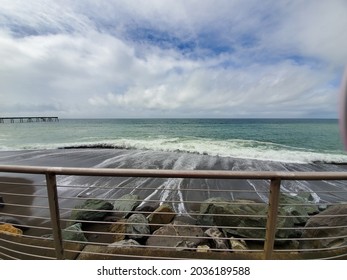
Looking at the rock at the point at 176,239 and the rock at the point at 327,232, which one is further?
the rock at the point at 176,239

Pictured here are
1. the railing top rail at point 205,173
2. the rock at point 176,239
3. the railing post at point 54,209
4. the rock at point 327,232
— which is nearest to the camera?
the railing top rail at point 205,173

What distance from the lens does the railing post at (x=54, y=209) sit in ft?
5.27

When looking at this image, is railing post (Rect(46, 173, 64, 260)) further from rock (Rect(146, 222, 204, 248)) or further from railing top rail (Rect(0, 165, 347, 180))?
rock (Rect(146, 222, 204, 248))

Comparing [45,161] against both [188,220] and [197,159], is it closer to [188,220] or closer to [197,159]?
[197,159]

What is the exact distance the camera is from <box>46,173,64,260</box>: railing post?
1.61 m

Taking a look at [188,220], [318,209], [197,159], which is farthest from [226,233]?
[197,159]

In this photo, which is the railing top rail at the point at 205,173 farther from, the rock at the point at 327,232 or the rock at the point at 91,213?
the rock at the point at 91,213

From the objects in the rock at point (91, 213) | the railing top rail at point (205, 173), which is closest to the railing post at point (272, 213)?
the railing top rail at point (205, 173)

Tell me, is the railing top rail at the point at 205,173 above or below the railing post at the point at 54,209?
above

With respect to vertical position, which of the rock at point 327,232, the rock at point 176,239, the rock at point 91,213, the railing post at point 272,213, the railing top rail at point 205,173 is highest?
the railing top rail at point 205,173

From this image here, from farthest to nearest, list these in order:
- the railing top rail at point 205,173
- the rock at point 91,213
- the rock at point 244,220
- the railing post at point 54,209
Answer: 1. the rock at point 91,213
2. the rock at point 244,220
3. the railing post at point 54,209
4. the railing top rail at point 205,173

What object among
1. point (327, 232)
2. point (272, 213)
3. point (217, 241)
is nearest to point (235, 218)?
point (217, 241)

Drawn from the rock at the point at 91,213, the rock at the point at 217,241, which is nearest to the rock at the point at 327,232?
the rock at the point at 217,241
